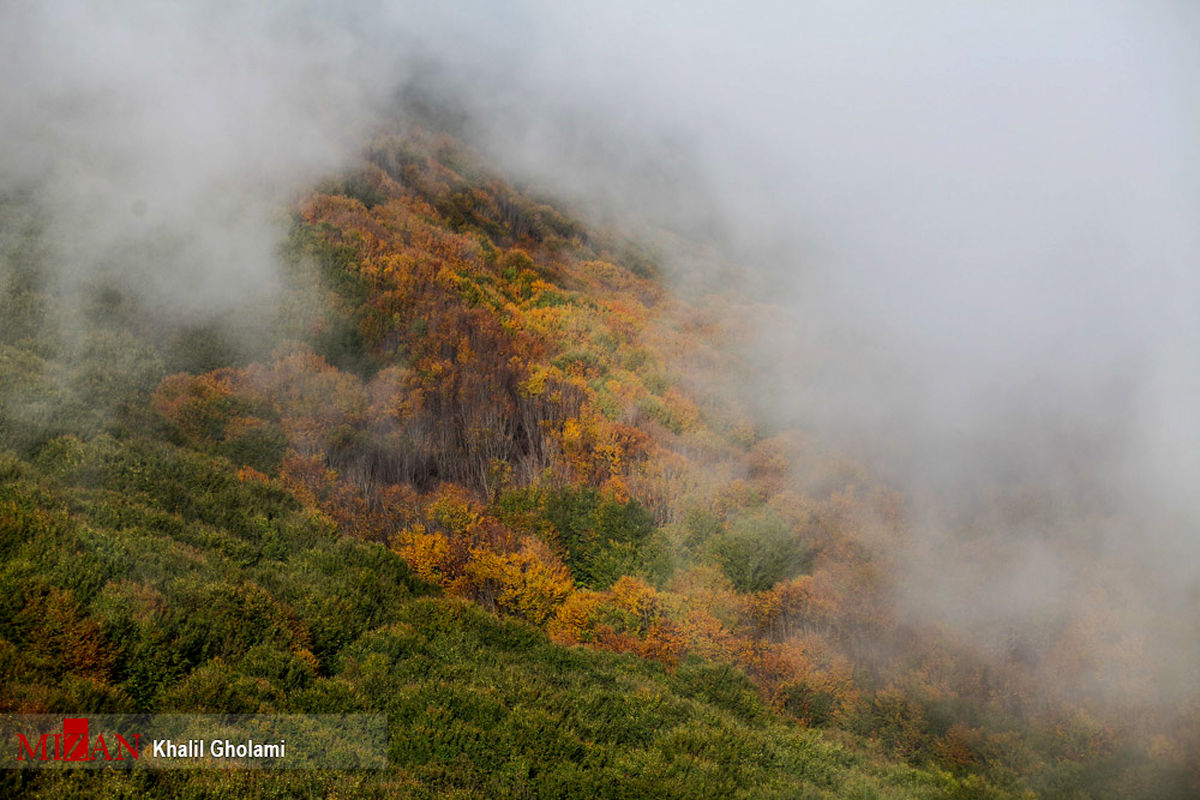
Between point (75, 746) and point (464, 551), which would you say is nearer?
point (75, 746)

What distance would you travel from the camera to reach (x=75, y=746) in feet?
50.0

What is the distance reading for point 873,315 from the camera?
148250 mm

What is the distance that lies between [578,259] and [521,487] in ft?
164

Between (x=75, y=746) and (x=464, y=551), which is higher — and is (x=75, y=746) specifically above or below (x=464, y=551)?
below

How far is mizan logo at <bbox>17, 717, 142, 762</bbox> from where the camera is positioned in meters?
14.4

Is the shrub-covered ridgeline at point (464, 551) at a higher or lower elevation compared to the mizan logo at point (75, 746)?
higher

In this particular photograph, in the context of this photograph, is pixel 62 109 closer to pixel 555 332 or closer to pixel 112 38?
pixel 112 38

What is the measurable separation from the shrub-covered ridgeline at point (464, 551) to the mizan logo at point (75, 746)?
A: 647 millimetres

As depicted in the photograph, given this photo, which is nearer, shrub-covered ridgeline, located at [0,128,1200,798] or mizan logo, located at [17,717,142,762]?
mizan logo, located at [17,717,142,762]

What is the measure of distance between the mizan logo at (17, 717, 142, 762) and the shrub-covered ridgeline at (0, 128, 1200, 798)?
65cm

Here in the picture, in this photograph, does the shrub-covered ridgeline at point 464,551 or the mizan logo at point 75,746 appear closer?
the mizan logo at point 75,746

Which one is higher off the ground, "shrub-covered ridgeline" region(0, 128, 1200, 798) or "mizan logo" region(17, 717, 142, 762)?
"shrub-covered ridgeline" region(0, 128, 1200, 798)

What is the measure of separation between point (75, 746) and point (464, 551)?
35512 mm

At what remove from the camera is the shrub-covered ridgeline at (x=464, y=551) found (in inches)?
903
